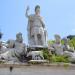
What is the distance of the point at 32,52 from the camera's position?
12977 millimetres

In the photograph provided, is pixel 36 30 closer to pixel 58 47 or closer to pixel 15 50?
pixel 58 47

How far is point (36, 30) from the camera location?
14.8 metres

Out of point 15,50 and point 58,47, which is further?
point 58,47

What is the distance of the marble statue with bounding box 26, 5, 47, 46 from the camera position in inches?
584

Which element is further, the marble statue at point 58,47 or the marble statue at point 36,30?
the marble statue at point 36,30

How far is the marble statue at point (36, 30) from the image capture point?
584 inches

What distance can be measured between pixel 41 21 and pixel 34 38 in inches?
44.3

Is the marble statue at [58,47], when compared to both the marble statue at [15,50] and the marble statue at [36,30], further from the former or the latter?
the marble statue at [15,50]

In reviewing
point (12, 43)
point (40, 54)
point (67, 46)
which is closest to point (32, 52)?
point (40, 54)

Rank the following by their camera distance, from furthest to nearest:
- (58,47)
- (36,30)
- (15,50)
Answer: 1. (36,30)
2. (58,47)
3. (15,50)

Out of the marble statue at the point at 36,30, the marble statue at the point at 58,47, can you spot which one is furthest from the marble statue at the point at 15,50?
the marble statue at the point at 58,47

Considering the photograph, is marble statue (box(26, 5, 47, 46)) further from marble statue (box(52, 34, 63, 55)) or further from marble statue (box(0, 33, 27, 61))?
marble statue (box(0, 33, 27, 61))

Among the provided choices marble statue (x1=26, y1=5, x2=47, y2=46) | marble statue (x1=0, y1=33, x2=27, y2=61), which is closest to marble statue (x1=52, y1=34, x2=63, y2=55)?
marble statue (x1=26, y1=5, x2=47, y2=46)

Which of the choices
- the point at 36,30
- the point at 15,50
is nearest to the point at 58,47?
the point at 36,30
